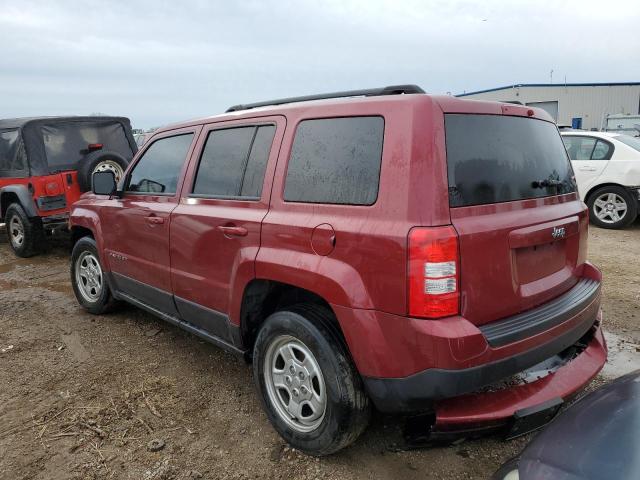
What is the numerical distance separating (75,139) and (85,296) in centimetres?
379

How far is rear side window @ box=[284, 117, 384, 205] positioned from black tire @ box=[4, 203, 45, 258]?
242 inches

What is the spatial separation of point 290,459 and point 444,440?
844 mm

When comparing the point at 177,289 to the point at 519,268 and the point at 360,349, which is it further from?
the point at 519,268

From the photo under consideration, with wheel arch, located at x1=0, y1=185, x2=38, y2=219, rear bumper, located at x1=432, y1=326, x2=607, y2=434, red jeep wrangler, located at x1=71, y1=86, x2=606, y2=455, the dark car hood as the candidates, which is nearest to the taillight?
red jeep wrangler, located at x1=71, y1=86, x2=606, y2=455

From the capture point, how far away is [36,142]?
23.7 feet

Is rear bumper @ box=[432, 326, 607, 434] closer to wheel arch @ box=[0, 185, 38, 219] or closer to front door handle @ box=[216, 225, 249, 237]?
front door handle @ box=[216, 225, 249, 237]

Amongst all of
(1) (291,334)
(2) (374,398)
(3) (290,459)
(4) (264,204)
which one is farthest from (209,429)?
(4) (264,204)

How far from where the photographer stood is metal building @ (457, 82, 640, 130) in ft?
109

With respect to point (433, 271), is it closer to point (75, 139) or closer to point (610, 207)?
point (75, 139)

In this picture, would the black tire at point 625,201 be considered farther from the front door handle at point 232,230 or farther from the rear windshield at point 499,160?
the front door handle at point 232,230

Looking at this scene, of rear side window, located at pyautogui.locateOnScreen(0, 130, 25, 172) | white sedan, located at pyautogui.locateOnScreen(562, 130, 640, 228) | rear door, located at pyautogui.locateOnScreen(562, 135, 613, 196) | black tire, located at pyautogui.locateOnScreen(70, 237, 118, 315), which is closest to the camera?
black tire, located at pyautogui.locateOnScreen(70, 237, 118, 315)

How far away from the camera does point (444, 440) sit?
2.17 meters

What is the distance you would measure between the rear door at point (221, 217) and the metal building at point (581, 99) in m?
33.9

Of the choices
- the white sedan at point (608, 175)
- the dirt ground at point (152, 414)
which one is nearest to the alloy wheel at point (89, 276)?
the dirt ground at point (152, 414)
